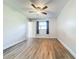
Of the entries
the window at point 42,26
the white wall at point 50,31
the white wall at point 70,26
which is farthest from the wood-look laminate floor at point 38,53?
the window at point 42,26

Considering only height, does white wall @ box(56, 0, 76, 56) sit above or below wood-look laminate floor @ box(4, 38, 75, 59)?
above

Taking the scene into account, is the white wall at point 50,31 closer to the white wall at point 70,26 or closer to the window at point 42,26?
the window at point 42,26

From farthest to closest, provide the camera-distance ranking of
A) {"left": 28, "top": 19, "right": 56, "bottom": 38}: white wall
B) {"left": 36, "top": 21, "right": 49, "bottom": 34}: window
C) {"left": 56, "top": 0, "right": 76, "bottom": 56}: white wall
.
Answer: {"left": 36, "top": 21, "right": 49, "bottom": 34}: window < {"left": 28, "top": 19, "right": 56, "bottom": 38}: white wall < {"left": 56, "top": 0, "right": 76, "bottom": 56}: white wall

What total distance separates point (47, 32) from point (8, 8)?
23.6 ft

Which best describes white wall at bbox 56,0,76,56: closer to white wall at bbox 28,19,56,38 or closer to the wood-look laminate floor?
the wood-look laminate floor

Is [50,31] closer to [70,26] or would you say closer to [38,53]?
[70,26]

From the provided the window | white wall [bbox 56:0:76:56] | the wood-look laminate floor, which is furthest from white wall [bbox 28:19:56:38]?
white wall [bbox 56:0:76:56]

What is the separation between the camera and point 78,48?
1.06 meters

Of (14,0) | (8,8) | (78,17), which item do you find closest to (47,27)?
(8,8)

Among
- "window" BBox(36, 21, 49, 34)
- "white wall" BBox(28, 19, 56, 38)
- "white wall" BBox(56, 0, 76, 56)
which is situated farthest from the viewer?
"window" BBox(36, 21, 49, 34)

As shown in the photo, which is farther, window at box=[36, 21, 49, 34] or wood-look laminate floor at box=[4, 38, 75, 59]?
window at box=[36, 21, 49, 34]

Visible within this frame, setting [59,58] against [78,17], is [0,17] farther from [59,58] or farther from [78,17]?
[59,58]

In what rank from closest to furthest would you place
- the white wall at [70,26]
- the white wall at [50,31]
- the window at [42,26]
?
the white wall at [70,26] → the white wall at [50,31] → the window at [42,26]

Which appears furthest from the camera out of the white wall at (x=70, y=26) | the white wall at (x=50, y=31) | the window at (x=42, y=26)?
the window at (x=42, y=26)
